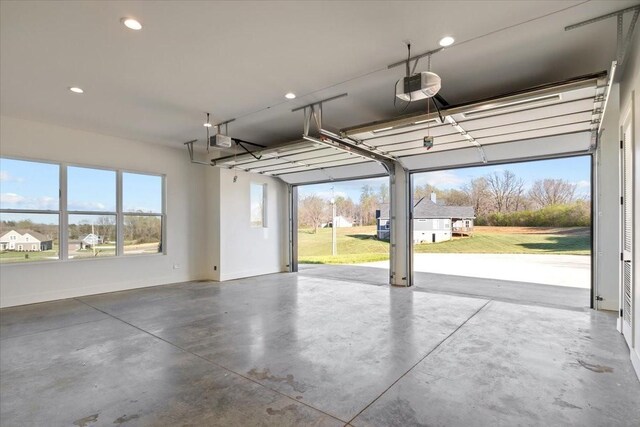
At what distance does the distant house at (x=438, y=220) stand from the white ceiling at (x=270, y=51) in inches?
282

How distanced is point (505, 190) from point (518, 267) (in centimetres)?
252

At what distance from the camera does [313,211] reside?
1493cm

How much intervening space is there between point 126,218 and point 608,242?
8.78m

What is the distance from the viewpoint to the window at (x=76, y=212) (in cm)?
538

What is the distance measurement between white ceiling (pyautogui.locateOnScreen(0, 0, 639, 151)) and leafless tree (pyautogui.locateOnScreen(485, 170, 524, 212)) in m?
6.99

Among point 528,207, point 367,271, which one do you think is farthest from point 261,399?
point 528,207

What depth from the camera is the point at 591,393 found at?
2.49 m

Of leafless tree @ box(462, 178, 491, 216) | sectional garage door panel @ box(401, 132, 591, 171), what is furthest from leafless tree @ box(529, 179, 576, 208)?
sectional garage door panel @ box(401, 132, 591, 171)

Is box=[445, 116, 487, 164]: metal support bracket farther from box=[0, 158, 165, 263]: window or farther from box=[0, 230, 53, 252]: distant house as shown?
box=[0, 230, 53, 252]: distant house

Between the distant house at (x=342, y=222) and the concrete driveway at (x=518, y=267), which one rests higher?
the distant house at (x=342, y=222)

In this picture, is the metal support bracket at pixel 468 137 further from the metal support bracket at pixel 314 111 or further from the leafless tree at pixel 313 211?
the leafless tree at pixel 313 211

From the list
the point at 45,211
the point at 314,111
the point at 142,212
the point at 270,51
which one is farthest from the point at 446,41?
the point at 45,211

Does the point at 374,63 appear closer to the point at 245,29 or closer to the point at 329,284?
the point at 245,29

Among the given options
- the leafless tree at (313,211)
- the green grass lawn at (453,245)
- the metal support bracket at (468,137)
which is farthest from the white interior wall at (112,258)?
the leafless tree at (313,211)
